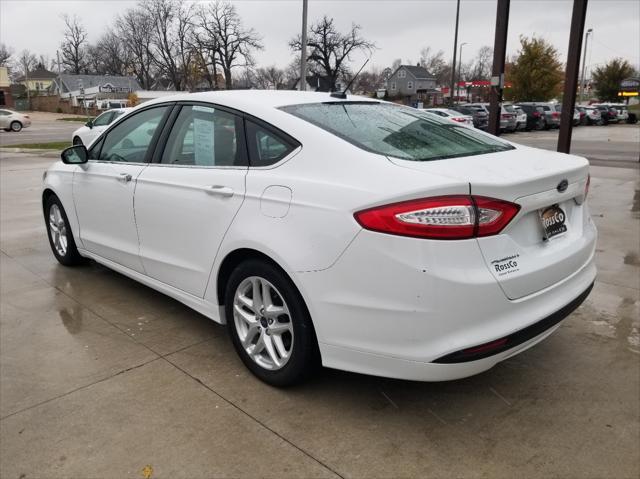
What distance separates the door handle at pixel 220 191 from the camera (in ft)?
9.98

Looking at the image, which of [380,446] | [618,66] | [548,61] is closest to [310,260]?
[380,446]

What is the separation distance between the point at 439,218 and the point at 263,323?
120cm

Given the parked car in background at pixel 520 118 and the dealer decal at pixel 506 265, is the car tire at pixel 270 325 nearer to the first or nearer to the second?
the dealer decal at pixel 506 265

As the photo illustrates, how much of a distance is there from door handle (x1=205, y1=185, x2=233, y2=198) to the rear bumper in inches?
29.4

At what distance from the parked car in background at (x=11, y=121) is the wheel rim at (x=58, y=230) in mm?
36139

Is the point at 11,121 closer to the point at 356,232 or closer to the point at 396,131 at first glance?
the point at 396,131

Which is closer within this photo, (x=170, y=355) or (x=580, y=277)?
(x=580, y=277)

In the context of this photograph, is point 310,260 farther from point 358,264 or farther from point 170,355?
point 170,355

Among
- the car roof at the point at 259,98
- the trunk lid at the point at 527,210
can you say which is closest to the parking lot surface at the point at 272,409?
the trunk lid at the point at 527,210

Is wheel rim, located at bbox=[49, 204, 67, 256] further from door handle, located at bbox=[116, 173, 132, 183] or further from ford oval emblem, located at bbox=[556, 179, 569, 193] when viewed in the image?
ford oval emblem, located at bbox=[556, 179, 569, 193]

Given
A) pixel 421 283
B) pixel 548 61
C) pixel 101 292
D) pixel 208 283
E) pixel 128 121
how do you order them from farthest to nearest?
pixel 548 61 → pixel 101 292 → pixel 128 121 → pixel 208 283 → pixel 421 283

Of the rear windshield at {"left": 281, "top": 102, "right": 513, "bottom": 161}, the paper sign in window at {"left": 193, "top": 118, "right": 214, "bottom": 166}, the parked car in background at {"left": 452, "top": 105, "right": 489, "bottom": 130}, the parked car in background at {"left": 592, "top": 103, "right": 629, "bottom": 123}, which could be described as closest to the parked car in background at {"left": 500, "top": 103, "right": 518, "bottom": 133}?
the parked car in background at {"left": 452, "top": 105, "right": 489, "bottom": 130}

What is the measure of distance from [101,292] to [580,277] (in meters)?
3.59

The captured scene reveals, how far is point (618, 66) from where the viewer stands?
57.5 m
